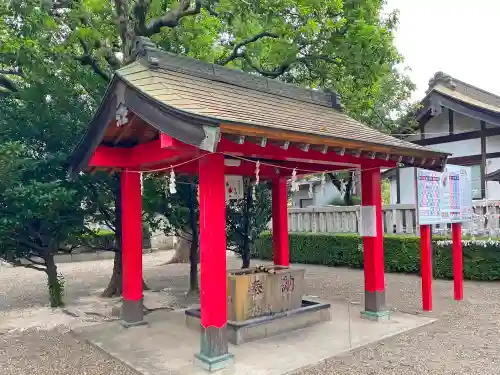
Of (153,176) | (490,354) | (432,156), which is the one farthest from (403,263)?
(153,176)

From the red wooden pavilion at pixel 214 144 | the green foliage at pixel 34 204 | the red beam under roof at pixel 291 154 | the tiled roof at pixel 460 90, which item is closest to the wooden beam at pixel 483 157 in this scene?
the tiled roof at pixel 460 90

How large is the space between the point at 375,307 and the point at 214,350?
3446 millimetres

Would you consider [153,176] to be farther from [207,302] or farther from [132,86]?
[207,302]

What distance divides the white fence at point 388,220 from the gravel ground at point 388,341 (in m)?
1.60

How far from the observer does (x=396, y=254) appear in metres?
12.5

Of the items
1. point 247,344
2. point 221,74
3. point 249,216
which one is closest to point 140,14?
point 221,74

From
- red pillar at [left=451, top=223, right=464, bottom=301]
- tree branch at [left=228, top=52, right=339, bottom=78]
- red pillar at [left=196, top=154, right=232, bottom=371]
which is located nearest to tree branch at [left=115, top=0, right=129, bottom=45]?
tree branch at [left=228, top=52, right=339, bottom=78]

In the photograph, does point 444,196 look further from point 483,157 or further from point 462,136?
point 462,136

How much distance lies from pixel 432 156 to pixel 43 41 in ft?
27.0

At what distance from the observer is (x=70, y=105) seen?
31.2ft

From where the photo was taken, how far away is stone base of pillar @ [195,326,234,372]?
534 centimetres

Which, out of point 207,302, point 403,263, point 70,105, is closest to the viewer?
point 207,302

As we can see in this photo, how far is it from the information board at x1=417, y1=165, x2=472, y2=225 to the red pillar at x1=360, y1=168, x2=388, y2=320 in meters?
0.81

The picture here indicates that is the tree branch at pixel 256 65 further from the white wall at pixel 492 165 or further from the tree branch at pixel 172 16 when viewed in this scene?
the white wall at pixel 492 165
